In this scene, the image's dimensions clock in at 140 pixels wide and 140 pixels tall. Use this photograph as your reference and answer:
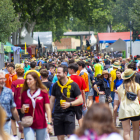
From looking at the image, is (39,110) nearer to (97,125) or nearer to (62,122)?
(62,122)

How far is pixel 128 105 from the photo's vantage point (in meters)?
5.80

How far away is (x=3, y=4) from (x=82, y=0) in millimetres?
14866

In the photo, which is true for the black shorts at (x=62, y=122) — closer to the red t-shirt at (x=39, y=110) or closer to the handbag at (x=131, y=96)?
the red t-shirt at (x=39, y=110)

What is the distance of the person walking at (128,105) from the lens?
575cm

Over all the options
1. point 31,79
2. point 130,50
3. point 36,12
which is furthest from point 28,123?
point 36,12

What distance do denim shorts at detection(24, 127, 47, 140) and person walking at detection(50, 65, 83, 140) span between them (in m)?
0.53

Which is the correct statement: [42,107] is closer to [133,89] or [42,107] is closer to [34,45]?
[133,89]

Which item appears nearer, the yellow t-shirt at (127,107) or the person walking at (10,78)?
the yellow t-shirt at (127,107)

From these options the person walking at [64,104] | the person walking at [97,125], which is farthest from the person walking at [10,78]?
the person walking at [97,125]

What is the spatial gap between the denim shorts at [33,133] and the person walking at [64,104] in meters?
0.53

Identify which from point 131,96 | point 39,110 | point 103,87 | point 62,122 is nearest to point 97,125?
point 39,110

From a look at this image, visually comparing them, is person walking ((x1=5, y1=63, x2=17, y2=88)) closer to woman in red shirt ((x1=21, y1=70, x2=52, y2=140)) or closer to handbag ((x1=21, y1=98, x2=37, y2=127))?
woman in red shirt ((x1=21, y1=70, x2=52, y2=140))

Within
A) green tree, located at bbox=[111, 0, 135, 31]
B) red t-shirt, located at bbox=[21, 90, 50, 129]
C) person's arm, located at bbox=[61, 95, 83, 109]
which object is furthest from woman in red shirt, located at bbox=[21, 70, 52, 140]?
green tree, located at bbox=[111, 0, 135, 31]

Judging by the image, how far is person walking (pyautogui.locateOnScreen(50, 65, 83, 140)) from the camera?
550 centimetres
